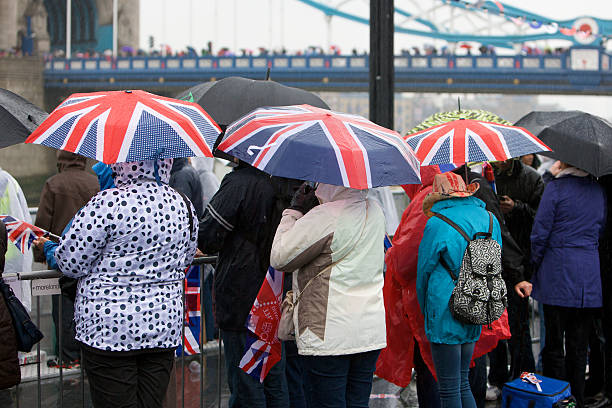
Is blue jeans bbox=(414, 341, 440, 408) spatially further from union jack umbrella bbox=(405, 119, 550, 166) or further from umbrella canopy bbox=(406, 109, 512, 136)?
umbrella canopy bbox=(406, 109, 512, 136)

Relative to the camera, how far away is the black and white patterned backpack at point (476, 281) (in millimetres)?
3166

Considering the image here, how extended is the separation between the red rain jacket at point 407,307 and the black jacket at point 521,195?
1124 millimetres

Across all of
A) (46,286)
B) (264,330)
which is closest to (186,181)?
(46,286)

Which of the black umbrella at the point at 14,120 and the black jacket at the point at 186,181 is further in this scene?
the black jacket at the point at 186,181

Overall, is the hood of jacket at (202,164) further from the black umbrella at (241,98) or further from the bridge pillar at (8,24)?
the bridge pillar at (8,24)

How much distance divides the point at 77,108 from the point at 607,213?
3.24 m

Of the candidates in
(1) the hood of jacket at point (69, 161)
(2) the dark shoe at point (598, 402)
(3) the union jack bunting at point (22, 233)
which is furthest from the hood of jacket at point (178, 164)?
(2) the dark shoe at point (598, 402)

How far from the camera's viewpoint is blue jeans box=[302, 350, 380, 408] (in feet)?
9.29

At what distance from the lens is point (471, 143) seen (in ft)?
11.3

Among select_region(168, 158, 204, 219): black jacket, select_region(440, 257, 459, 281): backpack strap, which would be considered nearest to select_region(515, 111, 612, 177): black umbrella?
select_region(440, 257, 459, 281): backpack strap

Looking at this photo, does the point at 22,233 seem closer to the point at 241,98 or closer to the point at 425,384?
the point at 241,98

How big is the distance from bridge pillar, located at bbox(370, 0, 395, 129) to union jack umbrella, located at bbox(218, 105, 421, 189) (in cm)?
136

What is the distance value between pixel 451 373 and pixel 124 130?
1.78m

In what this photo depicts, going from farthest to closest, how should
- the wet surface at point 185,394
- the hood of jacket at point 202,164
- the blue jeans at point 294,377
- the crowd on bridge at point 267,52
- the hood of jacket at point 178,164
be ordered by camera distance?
the crowd on bridge at point 267,52 → the hood of jacket at point 202,164 → the hood of jacket at point 178,164 → the wet surface at point 185,394 → the blue jeans at point 294,377
